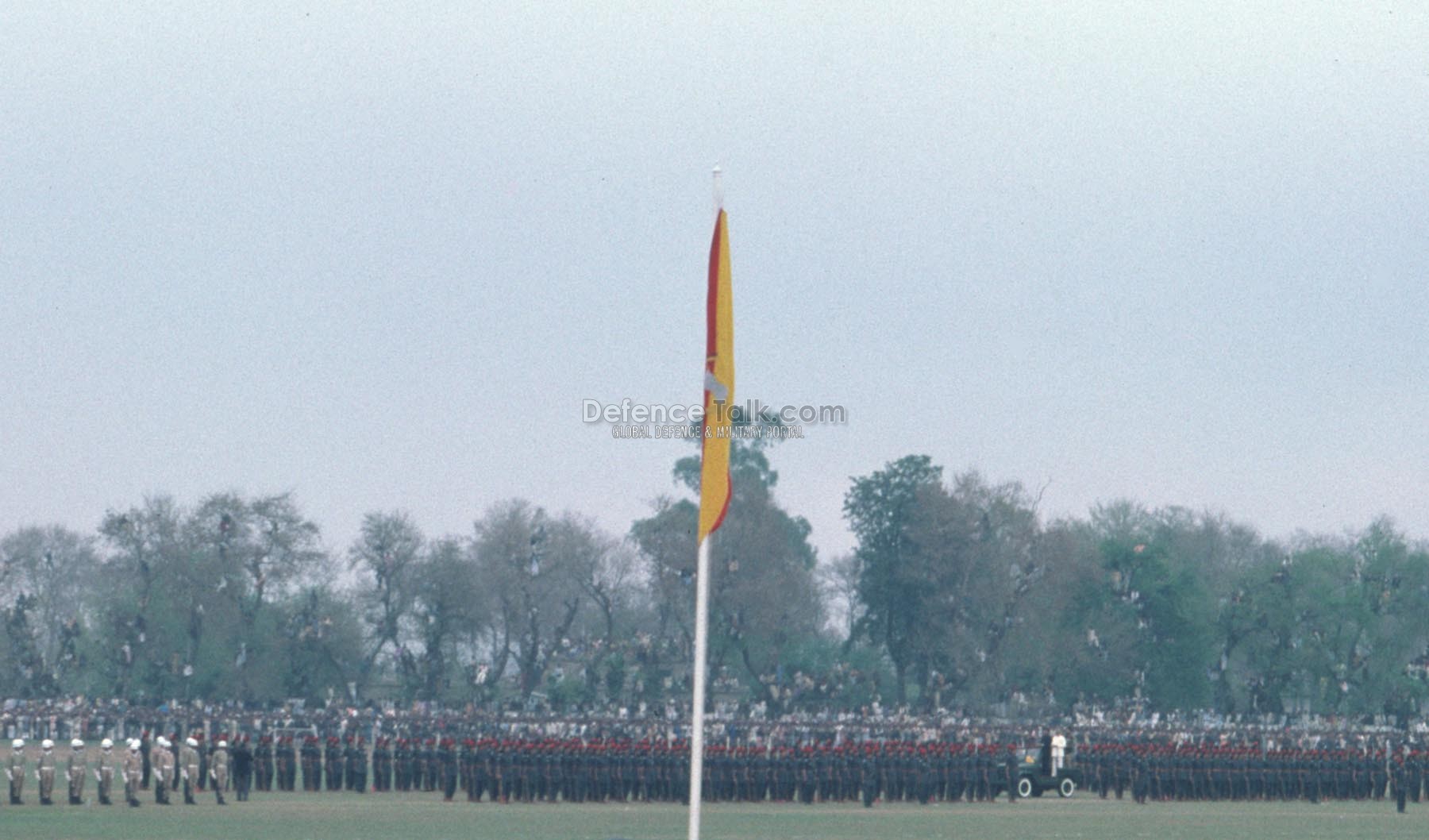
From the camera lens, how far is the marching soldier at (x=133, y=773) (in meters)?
35.7

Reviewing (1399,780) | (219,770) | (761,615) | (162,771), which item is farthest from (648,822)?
(761,615)

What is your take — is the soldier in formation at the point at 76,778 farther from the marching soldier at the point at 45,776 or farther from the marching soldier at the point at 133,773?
the marching soldier at the point at 133,773

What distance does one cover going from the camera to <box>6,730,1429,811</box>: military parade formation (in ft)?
125

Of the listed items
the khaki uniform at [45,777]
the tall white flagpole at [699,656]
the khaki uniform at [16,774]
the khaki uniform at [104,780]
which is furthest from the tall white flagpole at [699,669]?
the khaki uniform at [45,777]

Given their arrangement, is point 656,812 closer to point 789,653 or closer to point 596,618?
point 789,653

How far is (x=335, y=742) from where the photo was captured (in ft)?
139

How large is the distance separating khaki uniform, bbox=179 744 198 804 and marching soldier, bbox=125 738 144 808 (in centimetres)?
79

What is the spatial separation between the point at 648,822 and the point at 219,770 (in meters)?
9.04

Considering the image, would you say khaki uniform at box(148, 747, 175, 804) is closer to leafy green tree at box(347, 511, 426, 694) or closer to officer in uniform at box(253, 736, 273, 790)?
officer in uniform at box(253, 736, 273, 790)

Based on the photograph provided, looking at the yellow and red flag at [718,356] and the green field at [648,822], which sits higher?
the yellow and red flag at [718,356]

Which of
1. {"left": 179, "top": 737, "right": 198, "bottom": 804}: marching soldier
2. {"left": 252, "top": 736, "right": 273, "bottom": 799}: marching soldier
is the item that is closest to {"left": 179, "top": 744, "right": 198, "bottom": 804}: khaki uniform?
{"left": 179, "top": 737, "right": 198, "bottom": 804}: marching soldier

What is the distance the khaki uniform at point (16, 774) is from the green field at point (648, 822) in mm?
271

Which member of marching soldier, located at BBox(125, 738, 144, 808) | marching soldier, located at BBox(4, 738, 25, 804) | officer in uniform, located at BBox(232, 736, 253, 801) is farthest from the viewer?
officer in uniform, located at BBox(232, 736, 253, 801)

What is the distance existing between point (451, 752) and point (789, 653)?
59158mm
